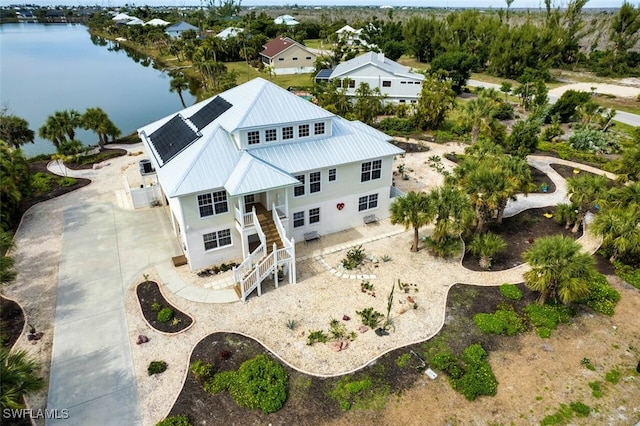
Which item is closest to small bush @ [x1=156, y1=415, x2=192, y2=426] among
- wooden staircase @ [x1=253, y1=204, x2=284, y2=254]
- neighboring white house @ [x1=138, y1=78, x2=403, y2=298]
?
neighboring white house @ [x1=138, y1=78, x2=403, y2=298]

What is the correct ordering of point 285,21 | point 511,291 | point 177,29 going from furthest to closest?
point 285,21
point 177,29
point 511,291

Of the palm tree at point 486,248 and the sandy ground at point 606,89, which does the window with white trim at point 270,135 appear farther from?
the sandy ground at point 606,89

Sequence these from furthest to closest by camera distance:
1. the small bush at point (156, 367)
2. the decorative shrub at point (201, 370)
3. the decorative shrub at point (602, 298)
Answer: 1. the decorative shrub at point (602, 298)
2. the small bush at point (156, 367)
3. the decorative shrub at point (201, 370)

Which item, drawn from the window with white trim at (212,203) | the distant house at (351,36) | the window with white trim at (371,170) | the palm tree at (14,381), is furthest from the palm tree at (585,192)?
the distant house at (351,36)

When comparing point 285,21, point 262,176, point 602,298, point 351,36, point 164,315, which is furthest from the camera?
point 285,21

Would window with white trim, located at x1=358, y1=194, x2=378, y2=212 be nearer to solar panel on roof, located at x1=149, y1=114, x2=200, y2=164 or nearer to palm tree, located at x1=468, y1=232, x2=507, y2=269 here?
palm tree, located at x1=468, y1=232, x2=507, y2=269

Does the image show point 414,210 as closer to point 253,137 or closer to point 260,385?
point 253,137

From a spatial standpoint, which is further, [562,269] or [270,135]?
[270,135]

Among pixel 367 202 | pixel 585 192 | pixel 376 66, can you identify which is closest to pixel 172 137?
pixel 367 202
